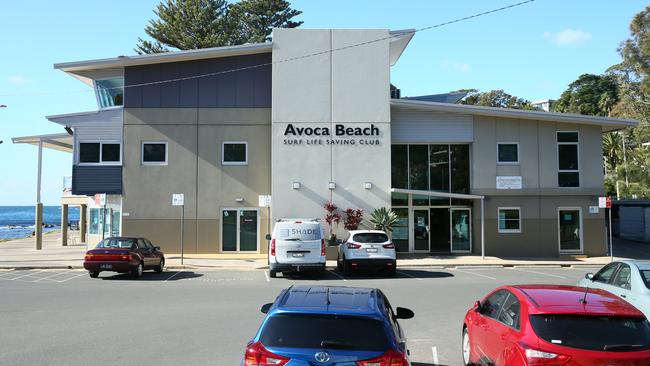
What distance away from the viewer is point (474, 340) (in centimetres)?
744

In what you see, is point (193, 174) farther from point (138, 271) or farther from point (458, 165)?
point (458, 165)

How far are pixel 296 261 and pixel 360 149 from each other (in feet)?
31.9

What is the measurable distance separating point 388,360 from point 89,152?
85.9ft

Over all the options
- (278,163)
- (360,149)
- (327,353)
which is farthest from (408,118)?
(327,353)

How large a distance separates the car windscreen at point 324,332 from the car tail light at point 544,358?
156 centimetres

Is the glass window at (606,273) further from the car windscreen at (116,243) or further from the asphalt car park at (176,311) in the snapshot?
the car windscreen at (116,243)

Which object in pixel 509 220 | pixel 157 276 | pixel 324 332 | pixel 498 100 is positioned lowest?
pixel 157 276

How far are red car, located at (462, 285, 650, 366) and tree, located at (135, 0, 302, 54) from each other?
155ft

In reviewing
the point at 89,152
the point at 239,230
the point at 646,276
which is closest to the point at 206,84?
the point at 89,152

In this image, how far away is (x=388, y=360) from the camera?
15.6 feet

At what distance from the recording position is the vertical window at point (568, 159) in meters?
28.2

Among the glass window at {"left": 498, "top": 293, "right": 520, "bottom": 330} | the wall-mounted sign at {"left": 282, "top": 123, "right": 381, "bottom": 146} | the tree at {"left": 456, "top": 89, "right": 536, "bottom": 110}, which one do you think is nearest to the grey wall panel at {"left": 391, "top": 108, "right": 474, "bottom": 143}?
the wall-mounted sign at {"left": 282, "top": 123, "right": 381, "bottom": 146}

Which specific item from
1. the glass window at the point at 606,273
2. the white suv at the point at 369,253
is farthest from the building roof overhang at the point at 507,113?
the glass window at the point at 606,273

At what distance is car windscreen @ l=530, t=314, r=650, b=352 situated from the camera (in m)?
5.41
